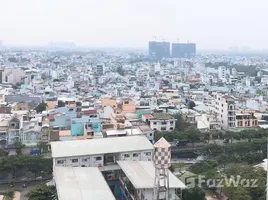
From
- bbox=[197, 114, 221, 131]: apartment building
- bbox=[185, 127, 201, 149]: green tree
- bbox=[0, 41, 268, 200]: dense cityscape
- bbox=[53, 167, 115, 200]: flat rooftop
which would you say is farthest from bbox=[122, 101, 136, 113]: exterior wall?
bbox=[53, 167, 115, 200]: flat rooftop

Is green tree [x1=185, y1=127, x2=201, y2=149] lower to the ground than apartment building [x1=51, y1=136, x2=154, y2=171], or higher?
lower

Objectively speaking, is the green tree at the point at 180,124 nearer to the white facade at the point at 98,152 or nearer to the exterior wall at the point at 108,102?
the exterior wall at the point at 108,102

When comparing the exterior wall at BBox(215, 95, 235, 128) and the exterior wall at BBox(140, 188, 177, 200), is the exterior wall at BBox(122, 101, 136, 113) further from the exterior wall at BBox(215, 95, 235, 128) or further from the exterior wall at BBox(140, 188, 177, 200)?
the exterior wall at BBox(140, 188, 177, 200)

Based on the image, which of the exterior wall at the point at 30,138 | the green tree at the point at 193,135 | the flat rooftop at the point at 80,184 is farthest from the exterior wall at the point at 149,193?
the exterior wall at the point at 30,138

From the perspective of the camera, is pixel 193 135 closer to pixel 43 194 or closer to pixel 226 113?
pixel 226 113

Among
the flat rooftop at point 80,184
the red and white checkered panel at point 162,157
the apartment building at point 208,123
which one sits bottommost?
the apartment building at point 208,123

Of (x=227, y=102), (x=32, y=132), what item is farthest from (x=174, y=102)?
(x=32, y=132)
